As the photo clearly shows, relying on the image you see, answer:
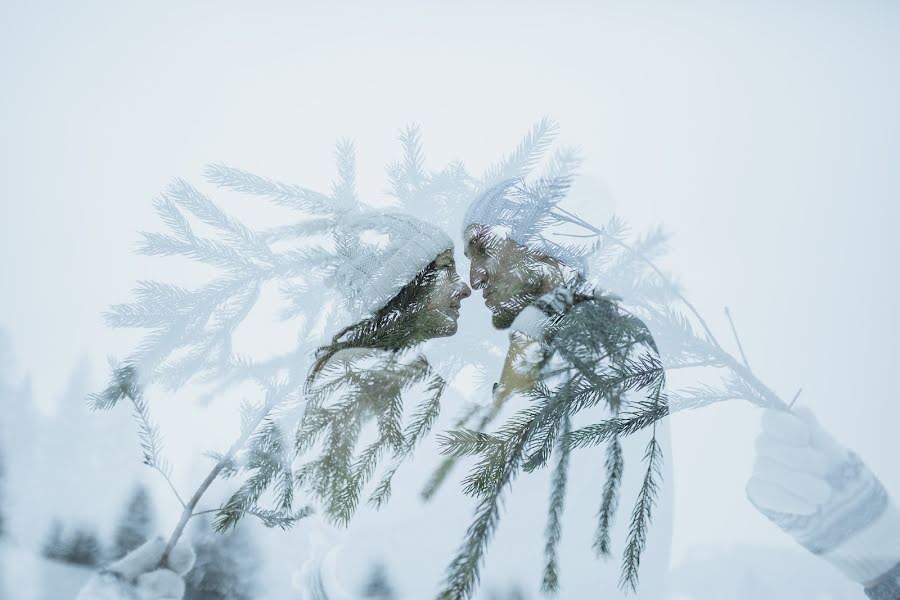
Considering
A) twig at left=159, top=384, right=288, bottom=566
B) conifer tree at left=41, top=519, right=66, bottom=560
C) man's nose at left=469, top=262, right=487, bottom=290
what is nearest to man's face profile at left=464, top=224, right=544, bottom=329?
man's nose at left=469, top=262, right=487, bottom=290

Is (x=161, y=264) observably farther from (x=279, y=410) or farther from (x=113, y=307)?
(x=279, y=410)

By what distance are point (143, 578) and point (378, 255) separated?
1.04ft

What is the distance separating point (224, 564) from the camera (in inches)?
17.1

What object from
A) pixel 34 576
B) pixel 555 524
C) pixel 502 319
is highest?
pixel 502 319

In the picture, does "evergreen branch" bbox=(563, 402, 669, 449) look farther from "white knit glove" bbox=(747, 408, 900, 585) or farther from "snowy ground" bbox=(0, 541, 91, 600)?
"snowy ground" bbox=(0, 541, 91, 600)

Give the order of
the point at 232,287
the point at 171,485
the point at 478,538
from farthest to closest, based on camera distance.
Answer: the point at 232,287 < the point at 171,485 < the point at 478,538

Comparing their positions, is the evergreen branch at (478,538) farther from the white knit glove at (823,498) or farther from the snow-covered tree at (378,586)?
the white knit glove at (823,498)

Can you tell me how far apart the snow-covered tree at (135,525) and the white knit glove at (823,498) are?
0.53m

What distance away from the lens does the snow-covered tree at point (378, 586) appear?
1.17 ft

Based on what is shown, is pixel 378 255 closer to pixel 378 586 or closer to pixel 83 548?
pixel 378 586

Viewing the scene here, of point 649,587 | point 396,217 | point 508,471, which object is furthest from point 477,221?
point 649,587

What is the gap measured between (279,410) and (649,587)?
32cm

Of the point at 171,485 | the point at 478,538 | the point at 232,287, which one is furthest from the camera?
the point at 232,287

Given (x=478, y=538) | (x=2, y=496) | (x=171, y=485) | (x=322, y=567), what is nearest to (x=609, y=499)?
(x=478, y=538)
